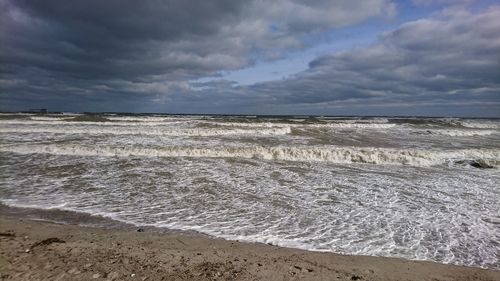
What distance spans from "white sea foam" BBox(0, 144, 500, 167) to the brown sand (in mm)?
10764

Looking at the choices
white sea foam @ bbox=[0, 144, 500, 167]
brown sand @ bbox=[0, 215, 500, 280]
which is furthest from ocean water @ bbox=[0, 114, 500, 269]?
brown sand @ bbox=[0, 215, 500, 280]

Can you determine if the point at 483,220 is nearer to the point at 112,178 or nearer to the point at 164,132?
the point at 112,178

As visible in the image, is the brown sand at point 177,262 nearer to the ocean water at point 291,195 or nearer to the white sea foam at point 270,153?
the ocean water at point 291,195

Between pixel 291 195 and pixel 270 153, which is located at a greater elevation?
pixel 270 153

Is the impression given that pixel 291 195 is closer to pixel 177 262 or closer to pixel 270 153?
pixel 177 262

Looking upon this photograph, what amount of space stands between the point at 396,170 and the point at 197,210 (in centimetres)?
879

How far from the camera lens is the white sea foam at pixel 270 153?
53.2 ft

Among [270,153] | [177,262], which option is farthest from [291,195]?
[270,153]

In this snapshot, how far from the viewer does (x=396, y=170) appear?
45.2 feet

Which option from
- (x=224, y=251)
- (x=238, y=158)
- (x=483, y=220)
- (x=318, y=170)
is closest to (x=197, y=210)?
(x=224, y=251)

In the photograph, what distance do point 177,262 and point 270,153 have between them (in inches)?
485

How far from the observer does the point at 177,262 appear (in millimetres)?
4672

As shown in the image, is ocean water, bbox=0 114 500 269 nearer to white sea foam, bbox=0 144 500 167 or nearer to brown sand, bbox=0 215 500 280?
white sea foam, bbox=0 144 500 167

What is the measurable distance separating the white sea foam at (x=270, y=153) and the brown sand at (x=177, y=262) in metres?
10.8
